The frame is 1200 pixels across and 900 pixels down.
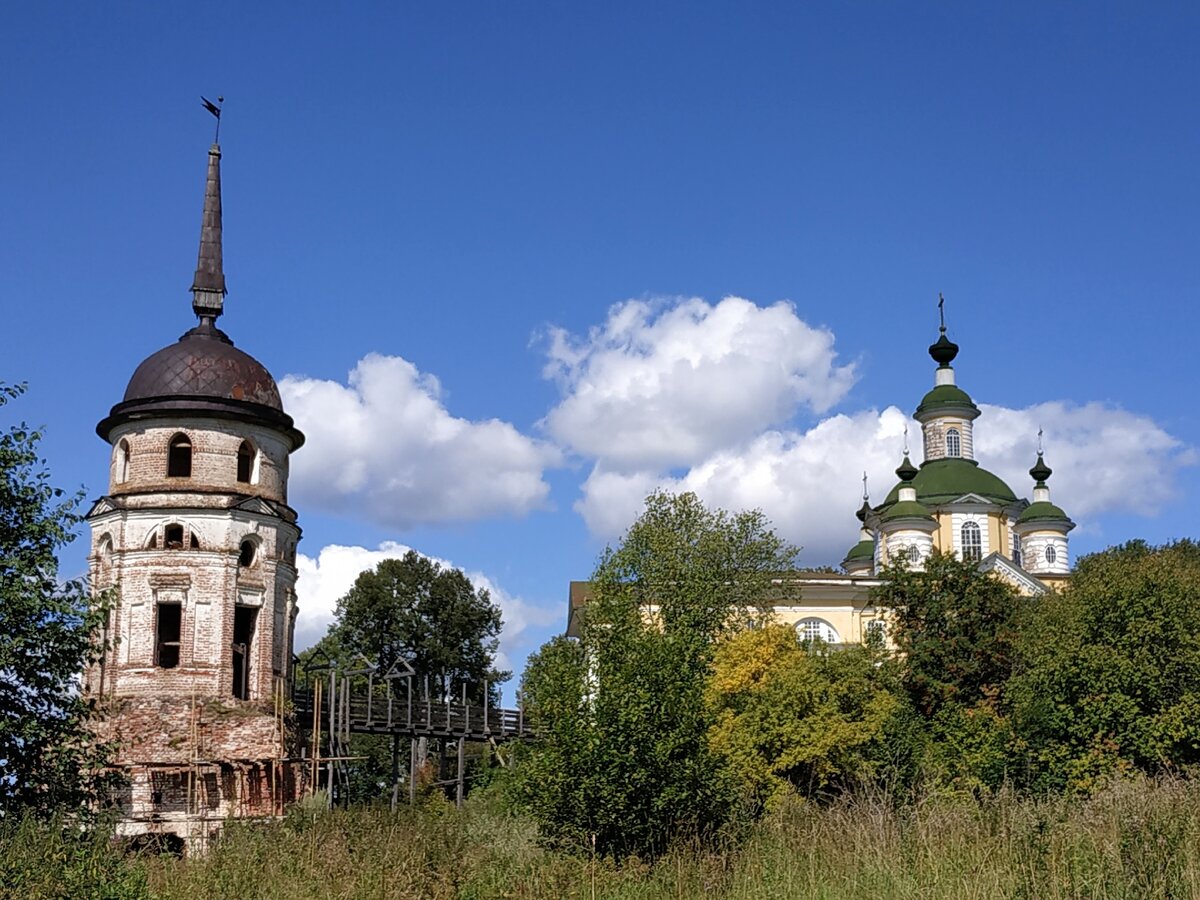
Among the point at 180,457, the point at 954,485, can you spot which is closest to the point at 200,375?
the point at 180,457

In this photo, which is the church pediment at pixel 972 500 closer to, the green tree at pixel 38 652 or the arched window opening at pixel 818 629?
the arched window opening at pixel 818 629

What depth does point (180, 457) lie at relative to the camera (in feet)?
99.6

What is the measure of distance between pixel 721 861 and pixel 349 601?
1673 inches

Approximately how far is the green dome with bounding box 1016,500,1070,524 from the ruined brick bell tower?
132ft

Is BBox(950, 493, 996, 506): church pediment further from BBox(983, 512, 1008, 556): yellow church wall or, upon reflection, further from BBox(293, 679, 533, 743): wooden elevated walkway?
BBox(293, 679, 533, 743): wooden elevated walkway

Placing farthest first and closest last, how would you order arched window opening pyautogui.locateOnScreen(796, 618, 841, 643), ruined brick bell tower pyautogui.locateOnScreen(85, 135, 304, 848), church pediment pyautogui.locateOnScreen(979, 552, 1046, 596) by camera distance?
church pediment pyautogui.locateOnScreen(979, 552, 1046, 596)
arched window opening pyautogui.locateOnScreen(796, 618, 841, 643)
ruined brick bell tower pyautogui.locateOnScreen(85, 135, 304, 848)

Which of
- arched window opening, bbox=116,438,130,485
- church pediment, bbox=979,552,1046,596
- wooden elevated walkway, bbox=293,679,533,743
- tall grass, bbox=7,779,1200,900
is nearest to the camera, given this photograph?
tall grass, bbox=7,779,1200,900

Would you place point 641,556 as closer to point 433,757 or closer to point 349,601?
point 349,601

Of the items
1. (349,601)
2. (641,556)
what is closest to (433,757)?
(349,601)

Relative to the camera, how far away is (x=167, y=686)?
28250 millimetres

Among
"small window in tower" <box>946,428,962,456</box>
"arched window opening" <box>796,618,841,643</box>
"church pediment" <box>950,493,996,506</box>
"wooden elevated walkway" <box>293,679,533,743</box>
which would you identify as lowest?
"wooden elevated walkway" <box>293,679,533,743</box>

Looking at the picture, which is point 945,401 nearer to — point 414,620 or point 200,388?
point 414,620

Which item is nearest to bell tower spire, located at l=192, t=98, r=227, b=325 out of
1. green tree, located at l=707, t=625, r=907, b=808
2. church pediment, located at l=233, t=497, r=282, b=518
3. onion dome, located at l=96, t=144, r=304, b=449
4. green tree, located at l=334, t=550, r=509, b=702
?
onion dome, located at l=96, t=144, r=304, b=449

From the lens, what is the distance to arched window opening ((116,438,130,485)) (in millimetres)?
29844
